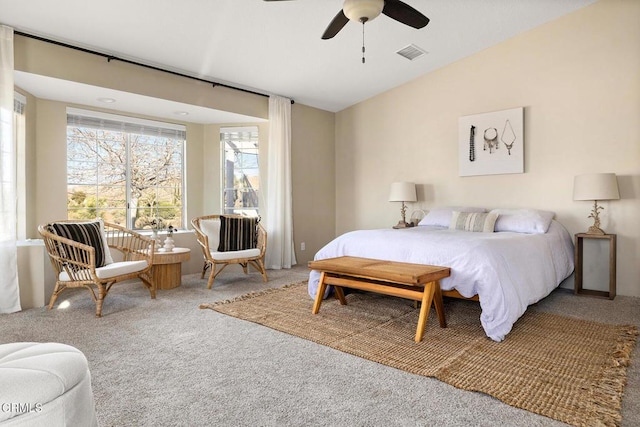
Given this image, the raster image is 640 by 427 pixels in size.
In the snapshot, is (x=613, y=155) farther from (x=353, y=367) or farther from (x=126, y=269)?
(x=126, y=269)

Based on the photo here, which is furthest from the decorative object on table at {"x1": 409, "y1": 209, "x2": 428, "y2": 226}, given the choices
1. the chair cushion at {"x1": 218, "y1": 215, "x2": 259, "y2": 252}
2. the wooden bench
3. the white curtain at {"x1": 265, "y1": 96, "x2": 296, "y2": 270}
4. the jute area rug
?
the wooden bench

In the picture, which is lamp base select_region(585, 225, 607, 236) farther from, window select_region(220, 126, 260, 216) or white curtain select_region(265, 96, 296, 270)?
window select_region(220, 126, 260, 216)

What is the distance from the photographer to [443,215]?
4.95 meters

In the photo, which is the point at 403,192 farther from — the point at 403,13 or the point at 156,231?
the point at 156,231

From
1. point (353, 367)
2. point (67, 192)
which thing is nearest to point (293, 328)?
point (353, 367)

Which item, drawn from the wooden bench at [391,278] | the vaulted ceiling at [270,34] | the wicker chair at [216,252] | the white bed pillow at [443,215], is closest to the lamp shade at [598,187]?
the white bed pillow at [443,215]

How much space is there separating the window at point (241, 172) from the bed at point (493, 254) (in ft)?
7.88

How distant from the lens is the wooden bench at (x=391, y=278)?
2.72m

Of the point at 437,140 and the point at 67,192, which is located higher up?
the point at 437,140

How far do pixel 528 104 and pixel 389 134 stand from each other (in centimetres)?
193

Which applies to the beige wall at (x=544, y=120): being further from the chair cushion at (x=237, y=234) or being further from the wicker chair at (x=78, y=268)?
the wicker chair at (x=78, y=268)

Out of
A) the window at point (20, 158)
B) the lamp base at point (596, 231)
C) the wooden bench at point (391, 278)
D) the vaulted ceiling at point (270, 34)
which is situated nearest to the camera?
the wooden bench at point (391, 278)

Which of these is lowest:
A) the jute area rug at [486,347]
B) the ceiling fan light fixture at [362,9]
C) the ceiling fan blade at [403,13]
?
the jute area rug at [486,347]

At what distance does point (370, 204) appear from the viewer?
6367 millimetres
